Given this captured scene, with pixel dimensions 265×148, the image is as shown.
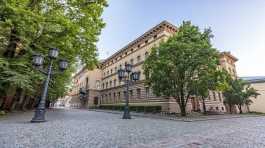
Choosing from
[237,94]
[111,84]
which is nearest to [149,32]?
[111,84]

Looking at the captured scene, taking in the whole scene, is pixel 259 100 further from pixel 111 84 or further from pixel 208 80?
pixel 111 84

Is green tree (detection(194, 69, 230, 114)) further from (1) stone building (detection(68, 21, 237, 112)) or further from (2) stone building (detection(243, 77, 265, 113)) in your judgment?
(2) stone building (detection(243, 77, 265, 113))

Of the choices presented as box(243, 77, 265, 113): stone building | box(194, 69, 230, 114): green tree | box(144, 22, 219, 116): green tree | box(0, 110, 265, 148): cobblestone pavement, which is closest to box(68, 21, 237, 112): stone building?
box(194, 69, 230, 114): green tree

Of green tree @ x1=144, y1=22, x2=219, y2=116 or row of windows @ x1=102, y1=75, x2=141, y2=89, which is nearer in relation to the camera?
green tree @ x1=144, y1=22, x2=219, y2=116

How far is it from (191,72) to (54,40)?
1214 centimetres

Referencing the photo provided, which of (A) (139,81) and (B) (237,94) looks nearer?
(B) (237,94)

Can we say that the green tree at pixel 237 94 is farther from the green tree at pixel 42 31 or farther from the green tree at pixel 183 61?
the green tree at pixel 42 31

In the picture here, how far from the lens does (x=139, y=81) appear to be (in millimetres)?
27219

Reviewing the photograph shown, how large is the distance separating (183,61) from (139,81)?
13499 millimetres

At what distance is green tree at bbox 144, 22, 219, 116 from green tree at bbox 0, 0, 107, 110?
20.2 feet

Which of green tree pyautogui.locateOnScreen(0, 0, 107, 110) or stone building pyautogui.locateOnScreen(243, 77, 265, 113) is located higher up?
green tree pyautogui.locateOnScreen(0, 0, 107, 110)

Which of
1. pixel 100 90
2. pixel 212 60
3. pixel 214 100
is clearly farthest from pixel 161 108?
pixel 100 90

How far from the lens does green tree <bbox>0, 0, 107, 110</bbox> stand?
9328 mm

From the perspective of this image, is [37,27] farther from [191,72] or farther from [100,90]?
[100,90]
